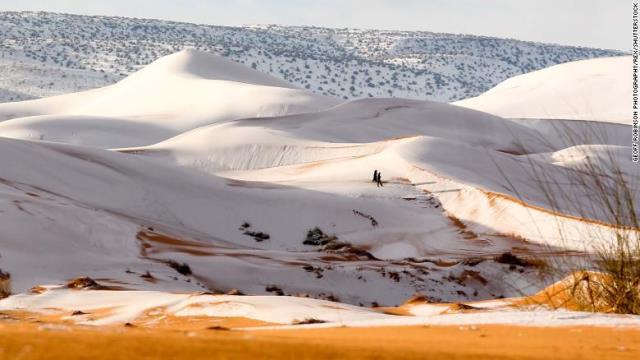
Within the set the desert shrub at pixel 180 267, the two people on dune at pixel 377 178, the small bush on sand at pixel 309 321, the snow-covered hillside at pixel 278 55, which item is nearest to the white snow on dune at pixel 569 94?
the snow-covered hillside at pixel 278 55

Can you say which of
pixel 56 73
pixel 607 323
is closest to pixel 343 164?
pixel 607 323

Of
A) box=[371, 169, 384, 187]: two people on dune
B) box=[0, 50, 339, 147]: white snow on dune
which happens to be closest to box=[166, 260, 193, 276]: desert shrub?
box=[371, 169, 384, 187]: two people on dune

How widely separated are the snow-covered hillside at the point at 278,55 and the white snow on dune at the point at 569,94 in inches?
1436

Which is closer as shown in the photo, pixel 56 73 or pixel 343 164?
pixel 343 164

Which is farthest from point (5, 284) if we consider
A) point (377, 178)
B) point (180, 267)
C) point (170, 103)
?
point (170, 103)

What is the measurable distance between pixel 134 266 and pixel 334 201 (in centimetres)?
1182

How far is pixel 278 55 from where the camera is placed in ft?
431

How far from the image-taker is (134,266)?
15672mm

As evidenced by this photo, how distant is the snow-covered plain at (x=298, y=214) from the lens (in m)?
15.5

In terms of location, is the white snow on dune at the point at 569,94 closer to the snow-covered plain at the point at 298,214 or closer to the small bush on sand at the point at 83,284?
the snow-covered plain at the point at 298,214

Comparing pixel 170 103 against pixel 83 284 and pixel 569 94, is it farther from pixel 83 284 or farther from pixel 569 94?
pixel 83 284

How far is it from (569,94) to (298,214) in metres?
54.3

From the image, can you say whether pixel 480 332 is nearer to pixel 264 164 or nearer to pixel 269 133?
pixel 264 164

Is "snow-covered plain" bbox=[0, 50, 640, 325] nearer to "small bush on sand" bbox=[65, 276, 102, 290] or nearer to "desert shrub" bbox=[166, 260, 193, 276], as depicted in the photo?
"desert shrub" bbox=[166, 260, 193, 276]
